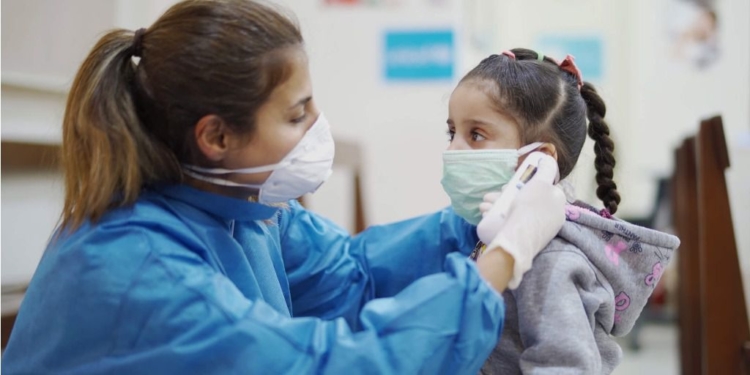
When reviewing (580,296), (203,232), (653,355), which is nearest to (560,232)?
(580,296)

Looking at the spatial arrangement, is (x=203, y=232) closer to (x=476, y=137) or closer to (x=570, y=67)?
(x=476, y=137)

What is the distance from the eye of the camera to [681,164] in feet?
8.37

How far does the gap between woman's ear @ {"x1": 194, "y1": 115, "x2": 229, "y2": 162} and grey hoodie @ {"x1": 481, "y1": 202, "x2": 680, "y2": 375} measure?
1.57 feet

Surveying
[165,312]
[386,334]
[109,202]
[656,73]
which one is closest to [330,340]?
[386,334]

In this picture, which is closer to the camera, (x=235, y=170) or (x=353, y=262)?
(x=235, y=170)

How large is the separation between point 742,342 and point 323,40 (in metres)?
2.12

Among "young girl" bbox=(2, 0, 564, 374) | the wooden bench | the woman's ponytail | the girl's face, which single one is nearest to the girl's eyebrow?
the girl's face

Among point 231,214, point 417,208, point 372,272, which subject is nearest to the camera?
point 231,214

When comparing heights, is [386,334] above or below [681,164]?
above

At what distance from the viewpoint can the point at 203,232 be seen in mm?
1157

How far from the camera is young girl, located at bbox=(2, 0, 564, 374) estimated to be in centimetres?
101

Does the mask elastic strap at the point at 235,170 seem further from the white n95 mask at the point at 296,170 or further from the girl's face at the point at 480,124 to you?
the girl's face at the point at 480,124

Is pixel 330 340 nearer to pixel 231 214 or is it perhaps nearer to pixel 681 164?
pixel 231 214

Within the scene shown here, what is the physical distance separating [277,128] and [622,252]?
22.2 inches
